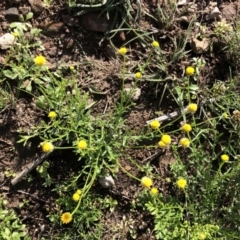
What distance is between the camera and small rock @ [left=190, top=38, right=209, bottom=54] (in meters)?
2.93

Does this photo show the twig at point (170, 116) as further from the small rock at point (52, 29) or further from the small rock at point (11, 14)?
the small rock at point (11, 14)

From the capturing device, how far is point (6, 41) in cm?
280

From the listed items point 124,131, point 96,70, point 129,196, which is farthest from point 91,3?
point 129,196

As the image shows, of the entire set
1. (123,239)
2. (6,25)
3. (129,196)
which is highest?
(6,25)

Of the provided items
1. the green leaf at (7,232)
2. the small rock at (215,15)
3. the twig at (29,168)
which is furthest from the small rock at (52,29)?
the green leaf at (7,232)

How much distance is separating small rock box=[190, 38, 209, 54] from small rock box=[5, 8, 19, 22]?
1.10m

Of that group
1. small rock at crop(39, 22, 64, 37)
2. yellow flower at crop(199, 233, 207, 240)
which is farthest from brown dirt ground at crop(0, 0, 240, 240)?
yellow flower at crop(199, 233, 207, 240)

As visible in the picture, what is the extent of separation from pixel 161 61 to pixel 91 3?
1.82 ft

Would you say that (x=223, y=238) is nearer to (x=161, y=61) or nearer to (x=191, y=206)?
(x=191, y=206)

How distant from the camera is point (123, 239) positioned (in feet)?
9.00

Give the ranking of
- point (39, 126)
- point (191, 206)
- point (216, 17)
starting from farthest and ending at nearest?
point (216, 17), point (39, 126), point (191, 206)

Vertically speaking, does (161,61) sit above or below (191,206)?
above

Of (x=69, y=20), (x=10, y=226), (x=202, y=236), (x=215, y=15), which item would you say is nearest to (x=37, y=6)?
(x=69, y=20)

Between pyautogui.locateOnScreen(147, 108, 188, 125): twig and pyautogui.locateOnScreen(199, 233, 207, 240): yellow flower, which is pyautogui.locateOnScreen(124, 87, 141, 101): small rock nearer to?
pyautogui.locateOnScreen(147, 108, 188, 125): twig
